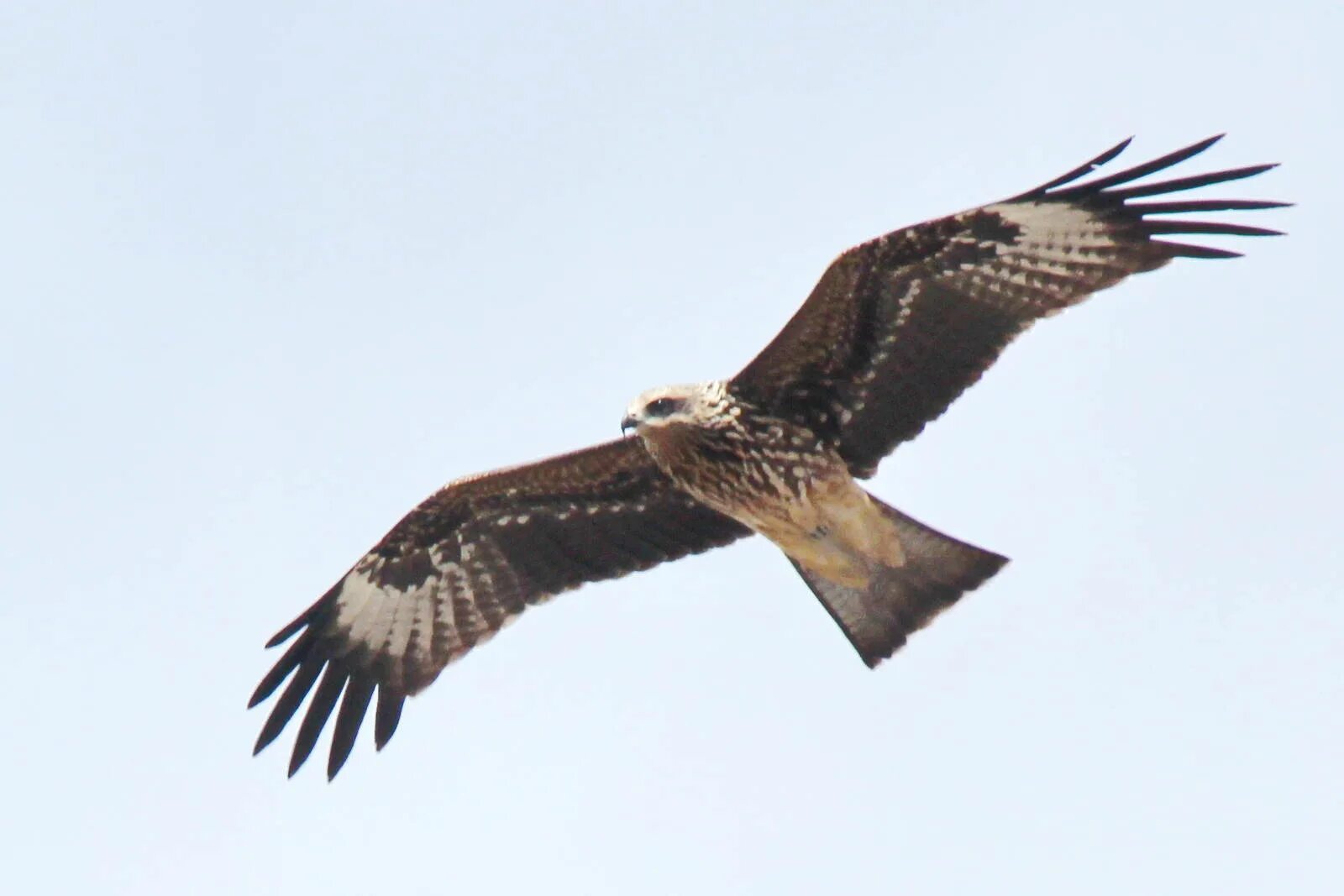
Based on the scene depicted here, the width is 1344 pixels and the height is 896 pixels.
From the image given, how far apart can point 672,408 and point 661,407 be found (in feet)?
0.19

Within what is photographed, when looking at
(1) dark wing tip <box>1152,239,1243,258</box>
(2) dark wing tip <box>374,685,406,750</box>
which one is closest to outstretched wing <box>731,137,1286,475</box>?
(1) dark wing tip <box>1152,239,1243,258</box>

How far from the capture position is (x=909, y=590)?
11.6 m

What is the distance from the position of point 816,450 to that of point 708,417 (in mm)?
578

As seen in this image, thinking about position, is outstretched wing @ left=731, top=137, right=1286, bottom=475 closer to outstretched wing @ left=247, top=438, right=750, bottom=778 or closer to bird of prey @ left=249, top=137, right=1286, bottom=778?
bird of prey @ left=249, top=137, right=1286, bottom=778

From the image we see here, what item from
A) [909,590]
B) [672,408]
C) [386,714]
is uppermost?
[672,408]

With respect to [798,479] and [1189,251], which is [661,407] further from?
[1189,251]

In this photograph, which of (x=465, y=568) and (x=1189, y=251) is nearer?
(x=1189, y=251)

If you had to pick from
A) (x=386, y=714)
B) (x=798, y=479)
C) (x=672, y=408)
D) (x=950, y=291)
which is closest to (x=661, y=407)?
(x=672, y=408)

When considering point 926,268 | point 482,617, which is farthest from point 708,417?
point 482,617

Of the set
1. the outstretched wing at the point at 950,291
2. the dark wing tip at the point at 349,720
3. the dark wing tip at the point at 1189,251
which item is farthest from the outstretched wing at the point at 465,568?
the dark wing tip at the point at 1189,251

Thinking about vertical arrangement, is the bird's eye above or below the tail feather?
above

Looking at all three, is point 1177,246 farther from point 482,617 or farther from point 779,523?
point 482,617

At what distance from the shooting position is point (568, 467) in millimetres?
11742

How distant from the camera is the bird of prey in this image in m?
10.7
